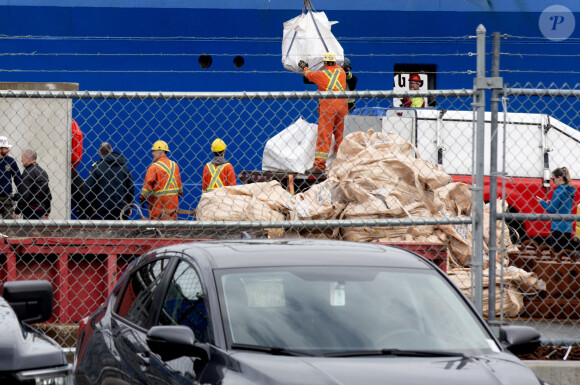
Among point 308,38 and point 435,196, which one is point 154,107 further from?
point 435,196

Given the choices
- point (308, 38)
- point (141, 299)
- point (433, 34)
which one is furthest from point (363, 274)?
point (433, 34)

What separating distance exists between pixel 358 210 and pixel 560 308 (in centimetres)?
255

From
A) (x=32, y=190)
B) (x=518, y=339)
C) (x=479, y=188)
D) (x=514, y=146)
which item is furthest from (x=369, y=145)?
(x=514, y=146)

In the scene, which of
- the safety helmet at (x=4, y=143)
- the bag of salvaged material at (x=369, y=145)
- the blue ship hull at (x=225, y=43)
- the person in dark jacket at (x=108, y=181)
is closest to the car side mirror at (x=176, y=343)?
the bag of salvaged material at (x=369, y=145)

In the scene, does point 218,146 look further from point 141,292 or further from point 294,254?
point 294,254

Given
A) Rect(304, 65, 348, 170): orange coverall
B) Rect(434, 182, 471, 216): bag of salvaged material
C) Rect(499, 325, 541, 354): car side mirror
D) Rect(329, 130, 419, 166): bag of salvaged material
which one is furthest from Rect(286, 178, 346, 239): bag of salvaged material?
Rect(499, 325, 541, 354): car side mirror

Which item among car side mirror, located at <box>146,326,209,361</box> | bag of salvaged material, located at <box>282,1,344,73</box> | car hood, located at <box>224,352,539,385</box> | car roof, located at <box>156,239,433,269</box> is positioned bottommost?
car hood, located at <box>224,352,539,385</box>

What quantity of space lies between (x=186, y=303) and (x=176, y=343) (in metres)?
0.50

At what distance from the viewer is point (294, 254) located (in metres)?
4.79

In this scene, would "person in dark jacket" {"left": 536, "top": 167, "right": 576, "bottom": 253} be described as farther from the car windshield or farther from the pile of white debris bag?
the car windshield

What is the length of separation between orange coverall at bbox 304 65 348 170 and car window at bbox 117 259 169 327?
20.6ft

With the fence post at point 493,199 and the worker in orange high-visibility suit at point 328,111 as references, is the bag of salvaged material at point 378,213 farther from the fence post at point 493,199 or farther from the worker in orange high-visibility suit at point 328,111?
the worker in orange high-visibility suit at point 328,111

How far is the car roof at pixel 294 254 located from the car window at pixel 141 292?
0.57 ft

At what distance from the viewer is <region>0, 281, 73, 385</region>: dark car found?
3.65 m
